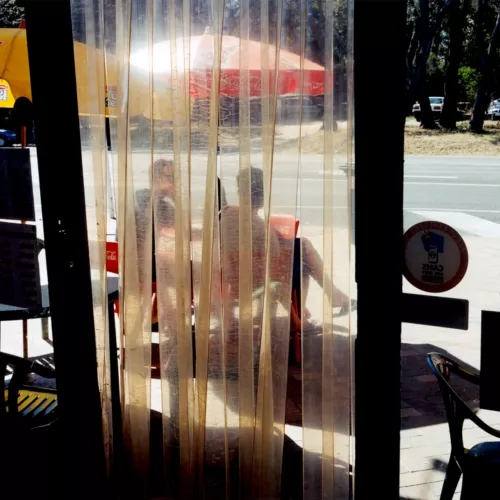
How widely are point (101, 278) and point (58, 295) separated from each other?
17cm

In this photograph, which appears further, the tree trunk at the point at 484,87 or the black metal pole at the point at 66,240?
the tree trunk at the point at 484,87

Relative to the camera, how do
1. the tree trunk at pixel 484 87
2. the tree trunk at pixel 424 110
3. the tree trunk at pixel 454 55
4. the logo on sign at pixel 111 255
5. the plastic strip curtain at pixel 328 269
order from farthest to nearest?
1. the tree trunk at pixel 424 110
2. the tree trunk at pixel 484 87
3. the tree trunk at pixel 454 55
4. the logo on sign at pixel 111 255
5. the plastic strip curtain at pixel 328 269

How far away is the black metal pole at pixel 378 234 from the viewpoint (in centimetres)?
174

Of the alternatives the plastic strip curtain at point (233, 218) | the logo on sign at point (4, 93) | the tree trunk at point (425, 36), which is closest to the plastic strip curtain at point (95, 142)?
the plastic strip curtain at point (233, 218)

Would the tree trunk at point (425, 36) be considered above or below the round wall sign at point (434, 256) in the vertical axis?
above

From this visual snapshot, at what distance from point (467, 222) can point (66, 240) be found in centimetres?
728

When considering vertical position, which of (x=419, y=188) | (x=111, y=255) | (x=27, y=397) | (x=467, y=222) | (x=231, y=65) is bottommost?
(x=467, y=222)

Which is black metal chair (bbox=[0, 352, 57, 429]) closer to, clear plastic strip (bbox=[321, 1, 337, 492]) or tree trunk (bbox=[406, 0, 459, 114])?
clear plastic strip (bbox=[321, 1, 337, 492])

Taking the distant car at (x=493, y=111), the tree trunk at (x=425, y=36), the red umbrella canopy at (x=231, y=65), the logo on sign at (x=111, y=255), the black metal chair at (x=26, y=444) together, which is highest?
the tree trunk at (x=425, y=36)

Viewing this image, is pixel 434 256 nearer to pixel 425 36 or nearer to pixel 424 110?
pixel 425 36

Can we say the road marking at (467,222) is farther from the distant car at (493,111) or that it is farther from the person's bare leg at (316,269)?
Result: the person's bare leg at (316,269)

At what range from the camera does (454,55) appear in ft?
13.8

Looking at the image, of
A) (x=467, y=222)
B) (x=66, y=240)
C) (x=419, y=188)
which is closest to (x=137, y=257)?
(x=66, y=240)

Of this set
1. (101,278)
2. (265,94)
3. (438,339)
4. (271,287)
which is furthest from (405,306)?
(438,339)
